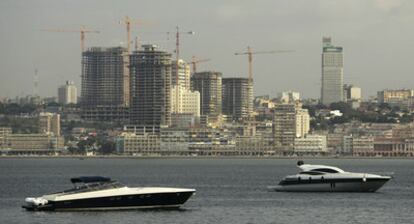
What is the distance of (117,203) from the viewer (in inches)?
2534

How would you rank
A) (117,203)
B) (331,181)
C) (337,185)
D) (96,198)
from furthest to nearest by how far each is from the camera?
(337,185)
(331,181)
(117,203)
(96,198)

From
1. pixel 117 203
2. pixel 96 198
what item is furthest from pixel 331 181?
pixel 96 198

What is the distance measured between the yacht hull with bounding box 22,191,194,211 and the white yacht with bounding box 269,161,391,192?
16.3 m

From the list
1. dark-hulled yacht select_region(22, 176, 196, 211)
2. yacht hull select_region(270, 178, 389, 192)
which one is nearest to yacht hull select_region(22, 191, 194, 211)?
dark-hulled yacht select_region(22, 176, 196, 211)

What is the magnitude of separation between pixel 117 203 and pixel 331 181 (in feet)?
63.3

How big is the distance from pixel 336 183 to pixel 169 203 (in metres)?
17.2

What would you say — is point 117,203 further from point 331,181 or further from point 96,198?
point 331,181

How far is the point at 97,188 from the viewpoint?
64125 mm

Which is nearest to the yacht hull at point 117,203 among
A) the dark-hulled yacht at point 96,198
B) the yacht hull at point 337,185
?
the dark-hulled yacht at point 96,198

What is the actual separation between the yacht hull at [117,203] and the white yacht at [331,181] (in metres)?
16.3

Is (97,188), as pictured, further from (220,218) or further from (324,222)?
(324,222)

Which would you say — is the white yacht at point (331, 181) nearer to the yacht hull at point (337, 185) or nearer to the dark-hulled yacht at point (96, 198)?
the yacht hull at point (337, 185)

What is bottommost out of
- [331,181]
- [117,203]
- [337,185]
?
[117,203]

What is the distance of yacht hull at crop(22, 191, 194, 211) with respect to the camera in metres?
64.0
